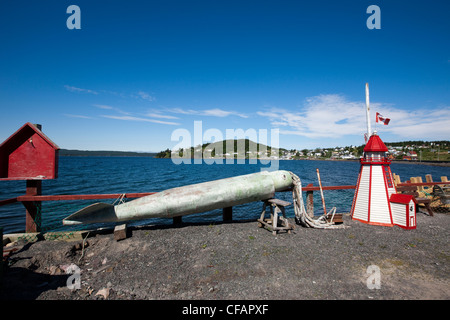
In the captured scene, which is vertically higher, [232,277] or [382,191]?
[382,191]

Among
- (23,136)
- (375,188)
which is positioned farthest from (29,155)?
(375,188)

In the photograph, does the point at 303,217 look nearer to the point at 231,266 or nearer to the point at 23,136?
the point at 231,266

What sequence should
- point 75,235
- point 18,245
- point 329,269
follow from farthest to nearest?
point 75,235 < point 18,245 < point 329,269

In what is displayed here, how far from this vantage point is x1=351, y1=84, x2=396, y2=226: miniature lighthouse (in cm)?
878

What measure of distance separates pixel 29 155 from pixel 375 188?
12672 mm

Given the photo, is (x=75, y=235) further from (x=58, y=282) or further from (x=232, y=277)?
(x=232, y=277)

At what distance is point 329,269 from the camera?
17.1 ft

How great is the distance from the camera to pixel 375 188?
353 inches

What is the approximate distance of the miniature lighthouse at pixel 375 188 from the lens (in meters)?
8.78

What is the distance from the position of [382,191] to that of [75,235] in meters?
11.5

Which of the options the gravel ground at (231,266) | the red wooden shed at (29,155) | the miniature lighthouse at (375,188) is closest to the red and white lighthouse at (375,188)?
the miniature lighthouse at (375,188)

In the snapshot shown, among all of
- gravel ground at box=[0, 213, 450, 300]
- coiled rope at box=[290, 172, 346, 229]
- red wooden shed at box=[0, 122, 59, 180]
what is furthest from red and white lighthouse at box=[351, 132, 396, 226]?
red wooden shed at box=[0, 122, 59, 180]

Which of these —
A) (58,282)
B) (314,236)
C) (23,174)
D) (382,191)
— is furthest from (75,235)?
(382,191)

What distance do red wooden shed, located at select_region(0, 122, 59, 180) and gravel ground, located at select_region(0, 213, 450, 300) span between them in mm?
2104
